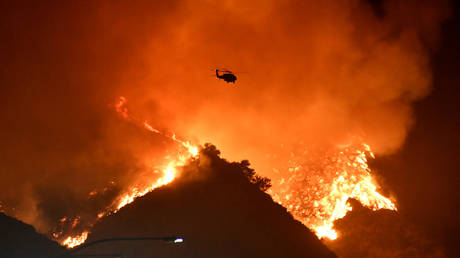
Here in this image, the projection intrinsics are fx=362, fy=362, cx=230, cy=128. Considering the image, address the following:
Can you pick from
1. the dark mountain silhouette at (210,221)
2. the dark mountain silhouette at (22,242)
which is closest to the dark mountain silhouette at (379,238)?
the dark mountain silhouette at (210,221)

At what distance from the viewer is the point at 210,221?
60781 millimetres

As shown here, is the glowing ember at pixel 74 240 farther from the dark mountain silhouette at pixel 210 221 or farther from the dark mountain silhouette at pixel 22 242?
the dark mountain silhouette at pixel 22 242

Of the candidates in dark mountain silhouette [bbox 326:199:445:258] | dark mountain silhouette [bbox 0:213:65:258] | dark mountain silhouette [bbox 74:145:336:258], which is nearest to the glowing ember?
dark mountain silhouette [bbox 74:145:336:258]

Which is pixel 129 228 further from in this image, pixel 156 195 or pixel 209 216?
pixel 209 216

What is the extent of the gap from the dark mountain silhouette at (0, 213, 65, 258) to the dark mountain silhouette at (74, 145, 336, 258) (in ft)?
18.2

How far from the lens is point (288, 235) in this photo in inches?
2483

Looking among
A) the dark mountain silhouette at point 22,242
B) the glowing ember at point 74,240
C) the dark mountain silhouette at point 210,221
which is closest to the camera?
the dark mountain silhouette at point 22,242

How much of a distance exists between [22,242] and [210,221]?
1096 inches

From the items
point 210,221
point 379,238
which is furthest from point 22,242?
point 379,238

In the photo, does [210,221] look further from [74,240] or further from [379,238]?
[379,238]

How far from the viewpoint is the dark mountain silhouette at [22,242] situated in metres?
40.9

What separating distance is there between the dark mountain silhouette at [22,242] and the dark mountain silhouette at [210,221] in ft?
18.2

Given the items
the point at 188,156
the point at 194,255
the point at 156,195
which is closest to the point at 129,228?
the point at 156,195

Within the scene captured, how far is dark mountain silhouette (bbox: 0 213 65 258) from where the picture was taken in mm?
40938
